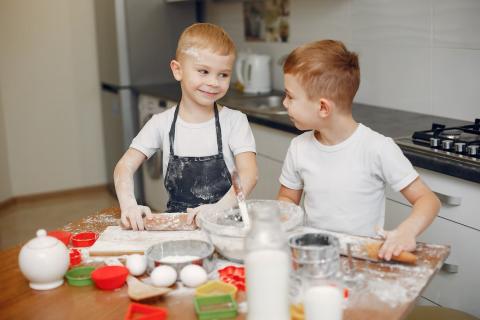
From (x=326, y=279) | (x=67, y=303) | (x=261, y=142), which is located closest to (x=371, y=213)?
(x=326, y=279)

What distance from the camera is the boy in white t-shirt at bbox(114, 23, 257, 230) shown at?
65.9 inches

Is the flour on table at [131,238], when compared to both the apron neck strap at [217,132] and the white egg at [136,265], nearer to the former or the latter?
the white egg at [136,265]

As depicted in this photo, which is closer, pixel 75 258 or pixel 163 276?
pixel 163 276

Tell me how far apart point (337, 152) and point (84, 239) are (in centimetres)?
64

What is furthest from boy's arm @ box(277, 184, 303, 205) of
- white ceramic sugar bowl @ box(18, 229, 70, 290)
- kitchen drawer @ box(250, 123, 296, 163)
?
kitchen drawer @ box(250, 123, 296, 163)

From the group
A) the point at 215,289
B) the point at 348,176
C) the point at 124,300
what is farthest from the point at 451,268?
the point at 124,300

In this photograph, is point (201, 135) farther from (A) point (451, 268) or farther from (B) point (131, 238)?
(A) point (451, 268)

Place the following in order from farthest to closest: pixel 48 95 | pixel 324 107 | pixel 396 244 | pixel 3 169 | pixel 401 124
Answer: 1. pixel 48 95
2. pixel 3 169
3. pixel 401 124
4. pixel 324 107
5. pixel 396 244

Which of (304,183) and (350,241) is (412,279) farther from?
(304,183)

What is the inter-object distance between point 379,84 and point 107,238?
178 centimetres

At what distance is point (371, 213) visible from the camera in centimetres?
155

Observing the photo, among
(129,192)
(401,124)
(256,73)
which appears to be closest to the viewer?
(129,192)

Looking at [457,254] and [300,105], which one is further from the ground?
[300,105]

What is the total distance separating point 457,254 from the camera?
1877 mm
